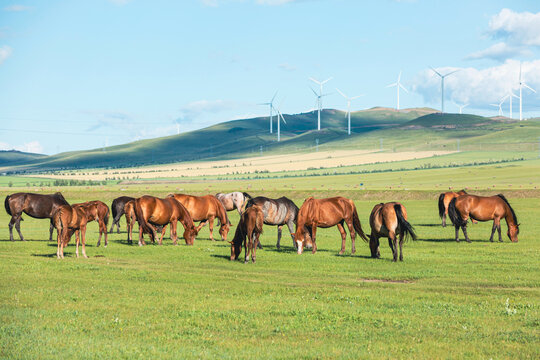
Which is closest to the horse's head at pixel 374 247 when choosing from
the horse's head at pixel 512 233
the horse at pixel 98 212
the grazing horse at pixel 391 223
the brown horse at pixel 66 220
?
the grazing horse at pixel 391 223

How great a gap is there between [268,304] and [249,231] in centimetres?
809

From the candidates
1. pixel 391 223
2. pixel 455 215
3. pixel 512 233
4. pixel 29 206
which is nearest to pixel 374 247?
pixel 391 223

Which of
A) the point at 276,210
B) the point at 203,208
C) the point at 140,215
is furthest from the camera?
the point at 203,208

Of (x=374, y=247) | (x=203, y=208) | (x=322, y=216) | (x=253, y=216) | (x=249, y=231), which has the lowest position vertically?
(x=374, y=247)

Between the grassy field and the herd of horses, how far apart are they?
995 mm

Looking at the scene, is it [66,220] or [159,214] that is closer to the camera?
[66,220]

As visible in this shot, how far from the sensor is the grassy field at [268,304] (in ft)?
40.3

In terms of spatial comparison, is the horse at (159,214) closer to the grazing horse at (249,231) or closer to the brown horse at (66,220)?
the brown horse at (66,220)

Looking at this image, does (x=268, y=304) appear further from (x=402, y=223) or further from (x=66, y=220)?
(x=66, y=220)

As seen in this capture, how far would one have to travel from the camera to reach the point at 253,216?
2400 centimetres

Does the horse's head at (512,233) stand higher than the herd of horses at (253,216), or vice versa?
the herd of horses at (253,216)

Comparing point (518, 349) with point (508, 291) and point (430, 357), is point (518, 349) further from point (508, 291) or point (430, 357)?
point (508, 291)

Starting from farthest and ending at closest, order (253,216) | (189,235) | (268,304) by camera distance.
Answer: (189,235), (253,216), (268,304)

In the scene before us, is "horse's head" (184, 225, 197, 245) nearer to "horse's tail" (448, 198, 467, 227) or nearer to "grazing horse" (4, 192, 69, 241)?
"grazing horse" (4, 192, 69, 241)
